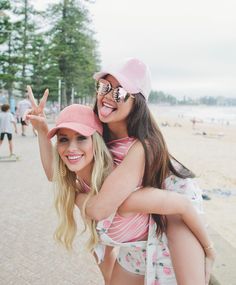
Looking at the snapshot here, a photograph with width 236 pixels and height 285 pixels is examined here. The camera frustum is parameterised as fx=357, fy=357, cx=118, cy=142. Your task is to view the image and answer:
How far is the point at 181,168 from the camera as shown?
1.97 metres

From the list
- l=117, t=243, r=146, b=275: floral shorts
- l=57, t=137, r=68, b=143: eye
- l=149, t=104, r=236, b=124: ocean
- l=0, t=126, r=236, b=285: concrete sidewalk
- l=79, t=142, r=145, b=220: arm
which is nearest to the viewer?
l=79, t=142, r=145, b=220: arm

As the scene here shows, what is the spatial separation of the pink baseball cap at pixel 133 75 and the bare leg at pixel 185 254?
694 millimetres

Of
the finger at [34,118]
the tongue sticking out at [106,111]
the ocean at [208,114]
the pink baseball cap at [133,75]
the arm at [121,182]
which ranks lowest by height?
the ocean at [208,114]

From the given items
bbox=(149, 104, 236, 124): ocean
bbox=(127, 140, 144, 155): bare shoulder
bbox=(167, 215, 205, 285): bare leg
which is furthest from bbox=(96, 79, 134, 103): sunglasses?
bbox=(149, 104, 236, 124): ocean

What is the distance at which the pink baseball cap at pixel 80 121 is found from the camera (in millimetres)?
1784

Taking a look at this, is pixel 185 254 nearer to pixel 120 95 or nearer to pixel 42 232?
pixel 120 95

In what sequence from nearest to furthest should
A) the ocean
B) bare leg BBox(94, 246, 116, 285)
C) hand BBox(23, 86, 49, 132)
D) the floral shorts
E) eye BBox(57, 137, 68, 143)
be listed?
eye BBox(57, 137, 68, 143) → the floral shorts → hand BBox(23, 86, 49, 132) → bare leg BBox(94, 246, 116, 285) → the ocean

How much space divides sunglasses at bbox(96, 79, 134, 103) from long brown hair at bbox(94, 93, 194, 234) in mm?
66

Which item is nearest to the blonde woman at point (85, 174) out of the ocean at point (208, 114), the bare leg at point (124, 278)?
the bare leg at point (124, 278)

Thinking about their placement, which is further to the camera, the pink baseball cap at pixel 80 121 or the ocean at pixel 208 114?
the ocean at pixel 208 114

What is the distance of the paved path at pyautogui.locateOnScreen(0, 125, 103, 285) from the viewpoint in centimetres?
304

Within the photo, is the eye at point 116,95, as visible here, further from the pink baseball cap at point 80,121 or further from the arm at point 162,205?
the arm at point 162,205

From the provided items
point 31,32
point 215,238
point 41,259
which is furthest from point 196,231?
point 31,32

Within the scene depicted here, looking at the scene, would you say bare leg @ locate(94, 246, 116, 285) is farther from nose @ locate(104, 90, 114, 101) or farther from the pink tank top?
nose @ locate(104, 90, 114, 101)
